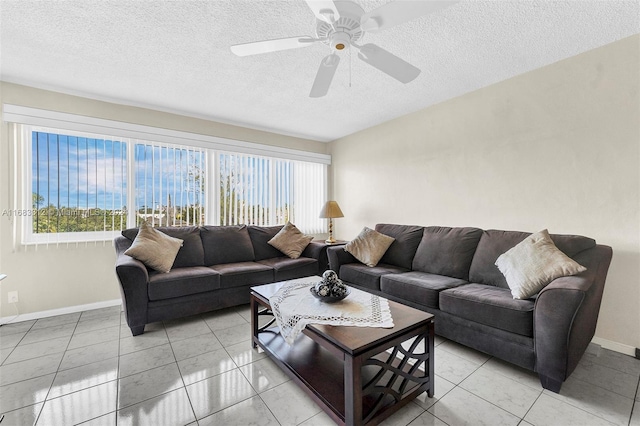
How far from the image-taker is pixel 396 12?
140 centimetres

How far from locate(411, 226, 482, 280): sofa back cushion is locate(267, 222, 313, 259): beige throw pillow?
1.55 metres

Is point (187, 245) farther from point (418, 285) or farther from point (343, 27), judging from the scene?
point (343, 27)

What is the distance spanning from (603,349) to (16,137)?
5850 millimetres

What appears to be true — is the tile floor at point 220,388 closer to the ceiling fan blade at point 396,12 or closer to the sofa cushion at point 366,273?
the sofa cushion at point 366,273

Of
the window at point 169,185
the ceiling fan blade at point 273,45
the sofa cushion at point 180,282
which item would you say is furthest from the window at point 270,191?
the ceiling fan blade at point 273,45

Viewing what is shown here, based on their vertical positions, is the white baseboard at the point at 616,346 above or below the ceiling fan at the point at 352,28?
below

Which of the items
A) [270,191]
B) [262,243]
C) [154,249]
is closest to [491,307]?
[262,243]

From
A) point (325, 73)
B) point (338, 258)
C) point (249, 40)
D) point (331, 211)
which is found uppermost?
point (249, 40)

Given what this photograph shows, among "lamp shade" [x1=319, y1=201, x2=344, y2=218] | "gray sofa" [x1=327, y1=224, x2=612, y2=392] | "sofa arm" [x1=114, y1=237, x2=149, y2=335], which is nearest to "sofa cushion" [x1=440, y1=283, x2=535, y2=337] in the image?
"gray sofa" [x1=327, y1=224, x2=612, y2=392]

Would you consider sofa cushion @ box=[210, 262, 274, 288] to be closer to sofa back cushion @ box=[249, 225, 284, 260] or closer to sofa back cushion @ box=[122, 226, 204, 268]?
sofa back cushion @ box=[122, 226, 204, 268]

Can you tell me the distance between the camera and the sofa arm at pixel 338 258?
3.43m

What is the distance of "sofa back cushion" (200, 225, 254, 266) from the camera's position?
346 centimetres

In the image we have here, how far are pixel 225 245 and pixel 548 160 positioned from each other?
3.66 metres

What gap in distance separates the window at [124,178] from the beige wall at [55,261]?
84mm
